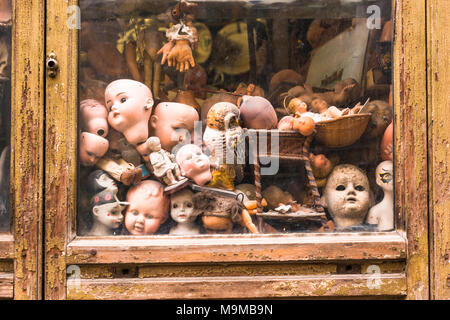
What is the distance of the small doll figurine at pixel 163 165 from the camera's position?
159 cm

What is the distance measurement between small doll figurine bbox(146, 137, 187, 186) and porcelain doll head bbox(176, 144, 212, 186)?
28mm

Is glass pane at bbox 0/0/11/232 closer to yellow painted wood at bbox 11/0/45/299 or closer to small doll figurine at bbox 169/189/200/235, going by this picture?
yellow painted wood at bbox 11/0/45/299

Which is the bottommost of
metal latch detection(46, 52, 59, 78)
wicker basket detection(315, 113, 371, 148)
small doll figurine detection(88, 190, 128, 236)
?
small doll figurine detection(88, 190, 128, 236)

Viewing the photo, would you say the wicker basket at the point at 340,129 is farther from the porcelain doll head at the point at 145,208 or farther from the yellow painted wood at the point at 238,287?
the porcelain doll head at the point at 145,208

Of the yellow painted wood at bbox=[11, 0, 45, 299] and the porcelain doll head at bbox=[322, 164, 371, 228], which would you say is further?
the porcelain doll head at bbox=[322, 164, 371, 228]

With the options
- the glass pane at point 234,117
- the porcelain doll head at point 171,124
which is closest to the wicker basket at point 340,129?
the glass pane at point 234,117

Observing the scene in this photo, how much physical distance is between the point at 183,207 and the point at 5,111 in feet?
2.49

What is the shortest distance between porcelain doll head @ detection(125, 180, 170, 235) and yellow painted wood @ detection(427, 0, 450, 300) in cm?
103

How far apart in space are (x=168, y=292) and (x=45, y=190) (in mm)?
591

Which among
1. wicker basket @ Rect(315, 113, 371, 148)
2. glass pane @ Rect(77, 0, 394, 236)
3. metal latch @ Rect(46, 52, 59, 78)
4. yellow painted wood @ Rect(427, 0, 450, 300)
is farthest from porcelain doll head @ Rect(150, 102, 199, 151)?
yellow painted wood @ Rect(427, 0, 450, 300)

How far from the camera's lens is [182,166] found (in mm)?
1604

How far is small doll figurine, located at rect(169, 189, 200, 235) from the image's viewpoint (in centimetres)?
158

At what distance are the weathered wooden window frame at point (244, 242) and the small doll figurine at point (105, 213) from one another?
4 centimetres

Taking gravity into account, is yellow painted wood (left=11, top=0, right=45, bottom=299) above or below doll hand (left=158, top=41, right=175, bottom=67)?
below
